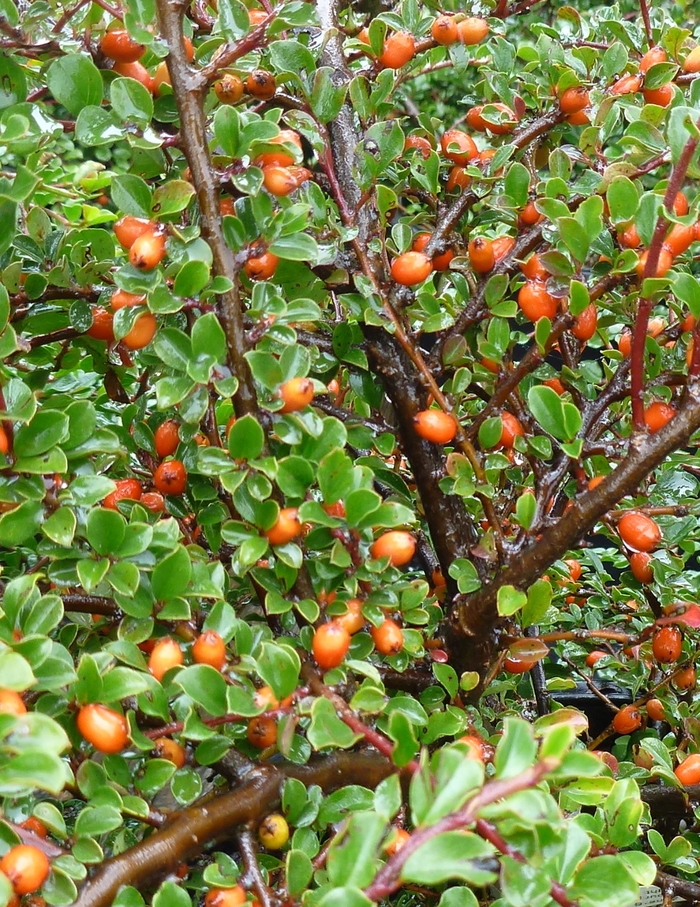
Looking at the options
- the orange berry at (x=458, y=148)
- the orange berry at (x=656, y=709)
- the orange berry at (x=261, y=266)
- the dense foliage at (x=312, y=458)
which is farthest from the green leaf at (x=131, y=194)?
the orange berry at (x=656, y=709)

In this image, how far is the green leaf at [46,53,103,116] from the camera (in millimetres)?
794

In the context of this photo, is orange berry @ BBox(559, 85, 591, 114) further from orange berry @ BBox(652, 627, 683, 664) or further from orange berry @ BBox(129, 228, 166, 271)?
orange berry @ BBox(652, 627, 683, 664)

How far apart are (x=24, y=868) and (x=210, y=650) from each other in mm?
221

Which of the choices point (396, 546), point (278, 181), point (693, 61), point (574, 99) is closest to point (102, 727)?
point (396, 546)

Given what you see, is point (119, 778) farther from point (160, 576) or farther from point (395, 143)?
point (395, 143)

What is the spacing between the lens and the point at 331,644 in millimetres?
748

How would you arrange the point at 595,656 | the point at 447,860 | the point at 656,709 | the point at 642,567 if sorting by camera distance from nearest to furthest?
the point at 447,860 < the point at 642,567 < the point at 656,709 < the point at 595,656

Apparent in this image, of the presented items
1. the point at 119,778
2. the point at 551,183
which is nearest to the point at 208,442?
the point at 119,778

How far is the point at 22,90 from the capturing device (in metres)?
0.88

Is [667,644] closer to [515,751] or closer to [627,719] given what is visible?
[627,719]

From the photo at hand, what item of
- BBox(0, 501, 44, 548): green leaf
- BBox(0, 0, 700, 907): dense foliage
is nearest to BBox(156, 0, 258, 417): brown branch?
BBox(0, 0, 700, 907): dense foliage

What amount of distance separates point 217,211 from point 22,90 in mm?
282

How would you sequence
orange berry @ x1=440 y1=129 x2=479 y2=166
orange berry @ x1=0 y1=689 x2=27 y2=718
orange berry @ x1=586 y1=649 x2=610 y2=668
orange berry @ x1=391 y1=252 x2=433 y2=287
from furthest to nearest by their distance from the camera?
orange berry @ x1=586 y1=649 x2=610 y2=668 < orange berry @ x1=440 y1=129 x2=479 y2=166 < orange berry @ x1=391 y1=252 x2=433 y2=287 < orange berry @ x1=0 y1=689 x2=27 y2=718

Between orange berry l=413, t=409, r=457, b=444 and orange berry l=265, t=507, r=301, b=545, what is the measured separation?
0.20 m
